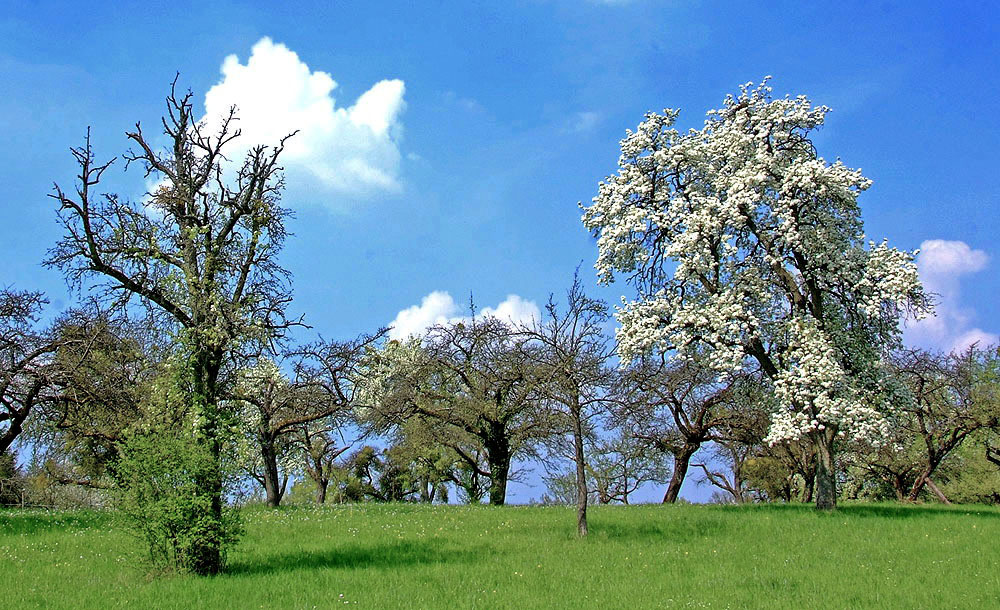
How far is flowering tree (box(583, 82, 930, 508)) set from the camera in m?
25.4

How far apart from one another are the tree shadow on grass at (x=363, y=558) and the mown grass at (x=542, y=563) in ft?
0.17

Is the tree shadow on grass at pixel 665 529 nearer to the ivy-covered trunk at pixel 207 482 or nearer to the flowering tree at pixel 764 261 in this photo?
the flowering tree at pixel 764 261

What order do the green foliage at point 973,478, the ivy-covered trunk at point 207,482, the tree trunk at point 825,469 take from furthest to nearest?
the green foliage at point 973,478
the tree trunk at point 825,469
the ivy-covered trunk at point 207,482

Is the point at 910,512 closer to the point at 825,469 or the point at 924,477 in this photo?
the point at 825,469

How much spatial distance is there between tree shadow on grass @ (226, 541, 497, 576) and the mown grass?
2.1 inches

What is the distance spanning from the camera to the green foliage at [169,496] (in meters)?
16.1

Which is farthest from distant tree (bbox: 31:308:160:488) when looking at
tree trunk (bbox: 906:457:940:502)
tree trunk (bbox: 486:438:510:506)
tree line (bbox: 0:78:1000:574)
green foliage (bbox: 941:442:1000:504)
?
green foliage (bbox: 941:442:1000:504)

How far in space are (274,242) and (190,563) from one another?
8.51 metres

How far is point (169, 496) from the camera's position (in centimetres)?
1611

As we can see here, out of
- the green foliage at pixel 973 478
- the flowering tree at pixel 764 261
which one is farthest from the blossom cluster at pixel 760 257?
the green foliage at pixel 973 478

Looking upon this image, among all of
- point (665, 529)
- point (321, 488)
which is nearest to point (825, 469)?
point (665, 529)

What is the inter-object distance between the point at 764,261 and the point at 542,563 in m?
16.2

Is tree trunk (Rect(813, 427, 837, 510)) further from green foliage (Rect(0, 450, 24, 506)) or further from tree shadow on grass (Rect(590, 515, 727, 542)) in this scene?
green foliage (Rect(0, 450, 24, 506))

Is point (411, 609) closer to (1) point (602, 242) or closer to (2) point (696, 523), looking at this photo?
(2) point (696, 523)
